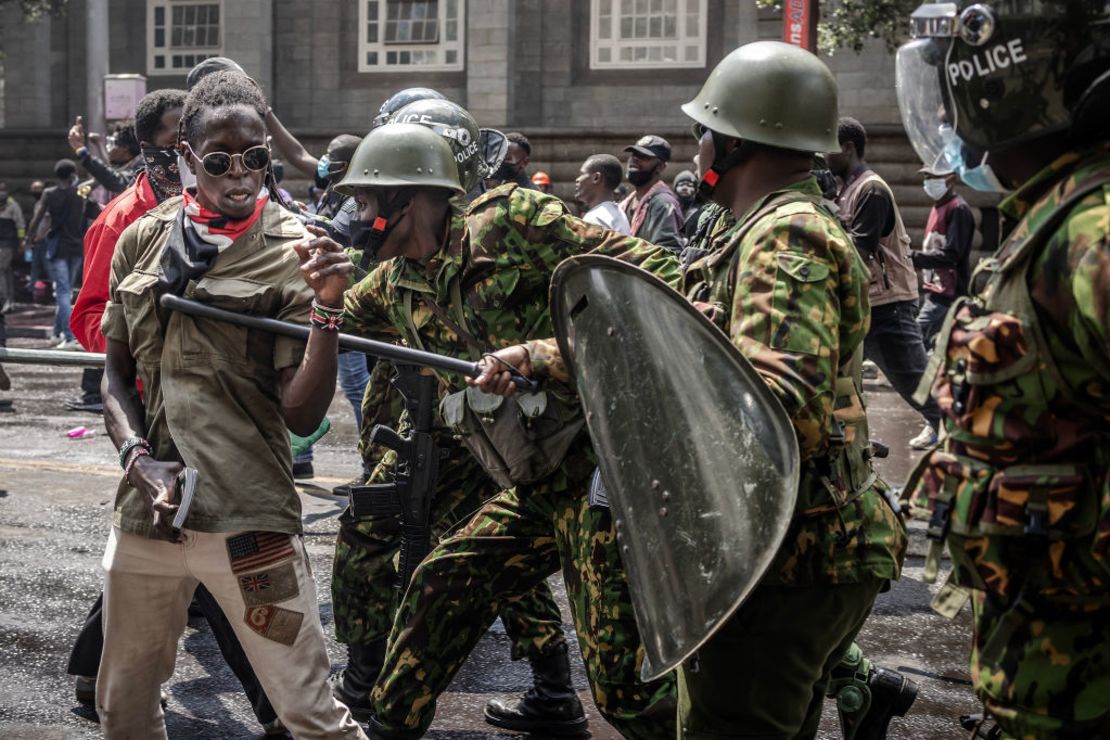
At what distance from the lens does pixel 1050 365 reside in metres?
2.25

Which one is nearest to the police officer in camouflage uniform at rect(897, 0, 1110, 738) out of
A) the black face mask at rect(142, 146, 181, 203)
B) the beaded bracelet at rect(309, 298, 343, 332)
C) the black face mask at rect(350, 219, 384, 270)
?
the beaded bracelet at rect(309, 298, 343, 332)

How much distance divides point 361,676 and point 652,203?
5.32 m

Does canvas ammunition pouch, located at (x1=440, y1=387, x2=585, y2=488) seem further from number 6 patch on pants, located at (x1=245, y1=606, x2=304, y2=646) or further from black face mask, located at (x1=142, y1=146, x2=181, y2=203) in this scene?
black face mask, located at (x1=142, y1=146, x2=181, y2=203)

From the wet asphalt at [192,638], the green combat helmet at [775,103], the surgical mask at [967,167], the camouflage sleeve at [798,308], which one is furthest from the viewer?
the wet asphalt at [192,638]

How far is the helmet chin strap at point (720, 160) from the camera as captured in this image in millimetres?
3076

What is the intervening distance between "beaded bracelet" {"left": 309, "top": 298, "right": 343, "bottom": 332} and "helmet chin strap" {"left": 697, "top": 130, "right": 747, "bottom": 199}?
884 millimetres

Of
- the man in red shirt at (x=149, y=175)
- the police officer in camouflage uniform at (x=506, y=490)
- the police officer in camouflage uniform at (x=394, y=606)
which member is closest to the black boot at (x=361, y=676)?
the police officer in camouflage uniform at (x=394, y=606)

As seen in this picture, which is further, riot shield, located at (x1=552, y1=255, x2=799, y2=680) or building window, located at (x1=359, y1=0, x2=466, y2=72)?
building window, located at (x1=359, y1=0, x2=466, y2=72)

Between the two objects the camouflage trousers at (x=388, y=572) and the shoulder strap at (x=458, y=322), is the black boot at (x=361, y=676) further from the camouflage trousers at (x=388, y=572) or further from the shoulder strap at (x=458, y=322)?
the shoulder strap at (x=458, y=322)

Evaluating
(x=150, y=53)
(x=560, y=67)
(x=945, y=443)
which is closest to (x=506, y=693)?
(x=945, y=443)

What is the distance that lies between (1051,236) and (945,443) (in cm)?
42

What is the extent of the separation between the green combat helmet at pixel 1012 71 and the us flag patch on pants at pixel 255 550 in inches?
69.4

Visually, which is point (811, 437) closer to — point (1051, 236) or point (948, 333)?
point (948, 333)

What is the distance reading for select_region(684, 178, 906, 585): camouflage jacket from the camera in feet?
8.81
